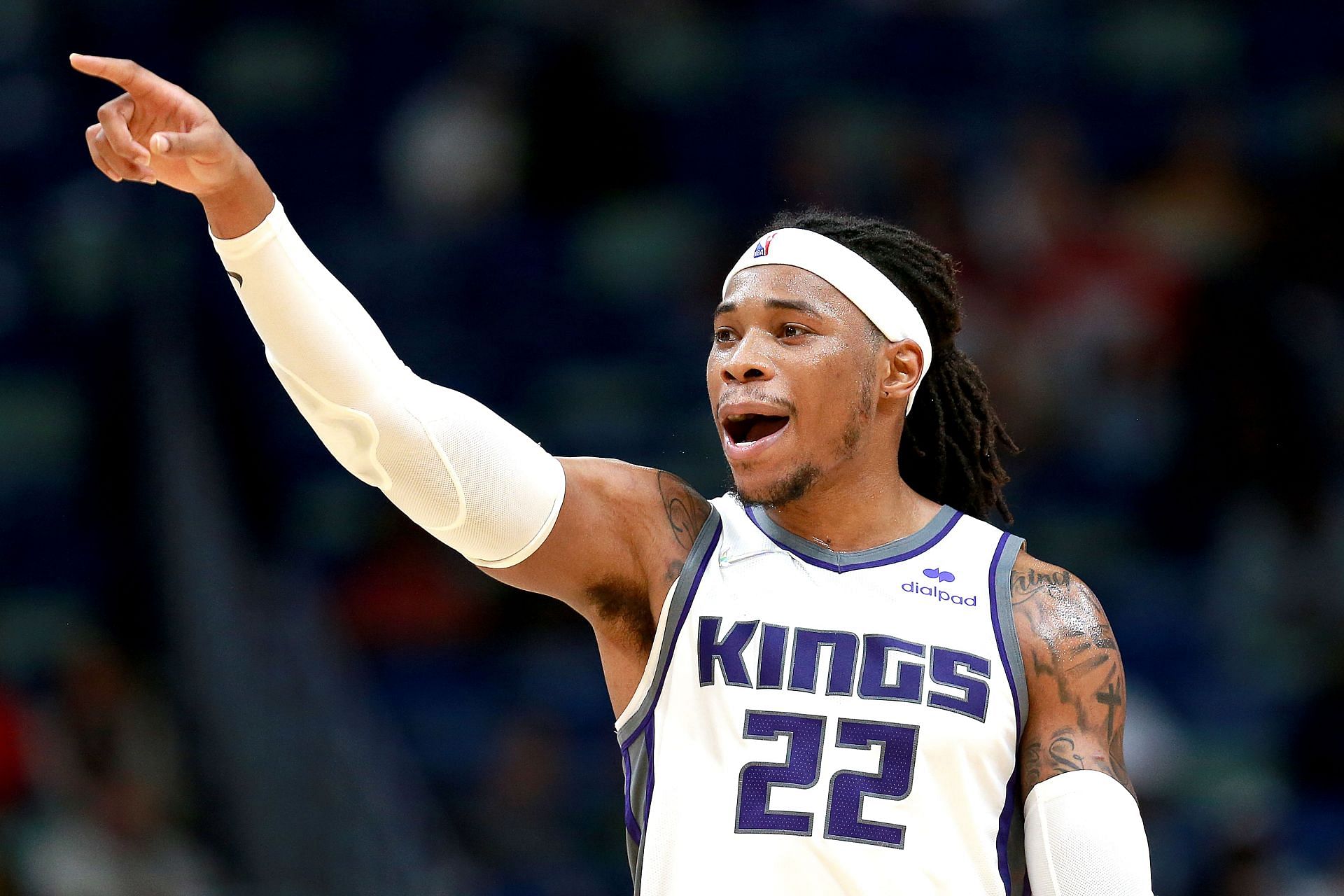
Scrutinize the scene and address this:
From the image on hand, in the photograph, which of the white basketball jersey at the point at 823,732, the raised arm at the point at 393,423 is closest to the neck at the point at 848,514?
the white basketball jersey at the point at 823,732

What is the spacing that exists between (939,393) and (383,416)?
4.83 ft

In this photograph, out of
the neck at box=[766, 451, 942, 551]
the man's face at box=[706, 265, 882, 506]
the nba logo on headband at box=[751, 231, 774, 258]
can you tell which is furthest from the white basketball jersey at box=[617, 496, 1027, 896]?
the nba logo on headband at box=[751, 231, 774, 258]

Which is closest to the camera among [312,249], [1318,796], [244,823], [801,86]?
[244,823]

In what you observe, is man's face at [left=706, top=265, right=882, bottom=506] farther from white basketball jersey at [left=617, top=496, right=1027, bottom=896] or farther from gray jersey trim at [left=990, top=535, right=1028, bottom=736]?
gray jersey trim at [left=990, top=535, right=1028, bottom=736]

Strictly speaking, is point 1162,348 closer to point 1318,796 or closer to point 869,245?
point 1318,796

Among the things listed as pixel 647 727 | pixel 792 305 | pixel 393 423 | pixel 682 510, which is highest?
pixel 792 305

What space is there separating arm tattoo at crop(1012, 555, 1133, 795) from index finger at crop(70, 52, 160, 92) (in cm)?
207

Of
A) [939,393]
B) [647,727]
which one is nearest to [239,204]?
[647,727]

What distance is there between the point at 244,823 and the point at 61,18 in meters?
6.40

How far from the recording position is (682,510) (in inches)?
151

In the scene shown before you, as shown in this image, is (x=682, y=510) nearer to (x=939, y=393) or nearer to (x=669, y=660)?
(x=669, y=660)

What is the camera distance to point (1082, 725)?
3670mm

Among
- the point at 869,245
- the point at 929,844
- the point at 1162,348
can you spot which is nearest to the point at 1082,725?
the point at 929,844

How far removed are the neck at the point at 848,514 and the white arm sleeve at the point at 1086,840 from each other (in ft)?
2.19
